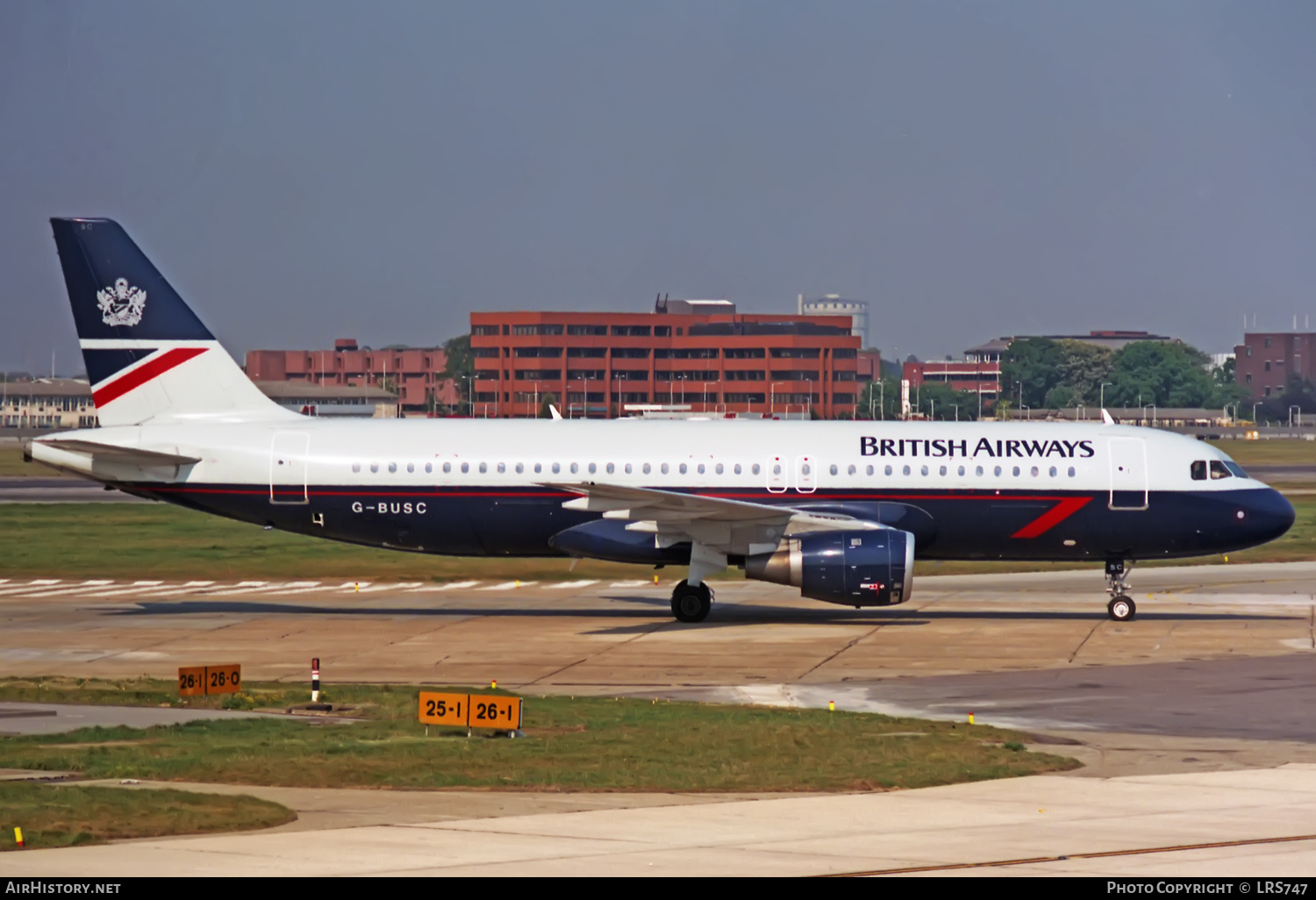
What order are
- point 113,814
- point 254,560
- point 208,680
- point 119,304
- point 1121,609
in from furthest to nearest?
point 254,560, point 119,304, point 1121,609, point 208,680, point 113,814

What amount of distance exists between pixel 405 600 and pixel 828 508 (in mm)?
11384

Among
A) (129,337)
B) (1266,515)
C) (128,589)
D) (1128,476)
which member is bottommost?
(128,589)

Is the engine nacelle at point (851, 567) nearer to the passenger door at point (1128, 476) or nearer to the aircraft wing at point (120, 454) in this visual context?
the passenger door at point (1128, 476)

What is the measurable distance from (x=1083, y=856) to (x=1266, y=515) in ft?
79.0

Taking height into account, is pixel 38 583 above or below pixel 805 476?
below

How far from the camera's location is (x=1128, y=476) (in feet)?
118

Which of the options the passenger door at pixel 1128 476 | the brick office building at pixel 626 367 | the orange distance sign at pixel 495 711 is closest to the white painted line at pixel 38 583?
→ the orange distance sign at pixel 495 711

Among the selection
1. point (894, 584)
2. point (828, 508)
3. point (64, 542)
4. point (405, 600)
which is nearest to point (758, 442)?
point (828, 508)

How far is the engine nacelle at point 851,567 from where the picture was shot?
32969mm

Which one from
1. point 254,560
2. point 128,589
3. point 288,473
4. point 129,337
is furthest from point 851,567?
point 254,560

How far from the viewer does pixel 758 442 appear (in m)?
36.0

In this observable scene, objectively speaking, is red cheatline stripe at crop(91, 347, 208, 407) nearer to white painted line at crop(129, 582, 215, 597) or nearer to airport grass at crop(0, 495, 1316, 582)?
white painted line at crop(129, 582, 215, 597)

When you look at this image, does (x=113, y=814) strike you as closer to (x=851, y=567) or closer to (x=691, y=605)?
(x=851, y=567)

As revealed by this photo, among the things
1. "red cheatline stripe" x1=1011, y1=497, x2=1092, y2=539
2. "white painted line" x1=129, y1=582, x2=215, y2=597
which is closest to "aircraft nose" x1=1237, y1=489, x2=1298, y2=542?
"red cheatline stripe" x1=1011, y1=497, x2=1092, y2=539
